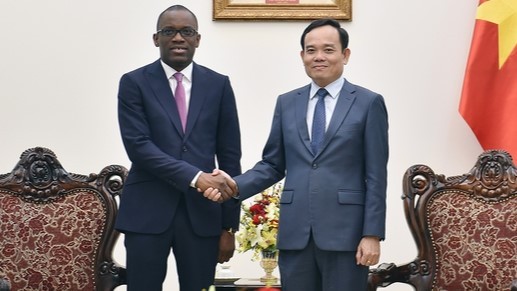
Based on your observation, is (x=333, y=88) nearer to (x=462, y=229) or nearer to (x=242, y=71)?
(x=462, y=229)

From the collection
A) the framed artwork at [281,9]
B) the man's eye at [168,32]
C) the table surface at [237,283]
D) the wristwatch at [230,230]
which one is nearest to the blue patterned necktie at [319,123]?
the wristwatch at [230,230]

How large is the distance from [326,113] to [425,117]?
1562 millimetres

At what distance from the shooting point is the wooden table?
4074 millimetres

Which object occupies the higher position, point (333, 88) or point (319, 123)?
point (333, 88)

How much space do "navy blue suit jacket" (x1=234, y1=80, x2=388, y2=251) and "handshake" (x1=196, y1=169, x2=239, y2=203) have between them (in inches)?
8.0

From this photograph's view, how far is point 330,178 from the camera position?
134 inches

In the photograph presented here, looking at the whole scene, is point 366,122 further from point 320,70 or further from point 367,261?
point 367,261

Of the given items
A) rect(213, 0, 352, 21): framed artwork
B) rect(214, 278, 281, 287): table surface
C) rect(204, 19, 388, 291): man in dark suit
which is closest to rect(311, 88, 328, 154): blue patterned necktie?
rect(204, 19, 388, 291): man in dark suit

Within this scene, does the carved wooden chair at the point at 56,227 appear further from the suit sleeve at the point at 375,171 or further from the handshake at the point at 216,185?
the suit sleeve at the point at 375,171

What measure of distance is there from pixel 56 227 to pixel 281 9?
158cm

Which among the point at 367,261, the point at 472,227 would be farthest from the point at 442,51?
the point at 367,261

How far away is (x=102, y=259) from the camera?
4125 millimetres

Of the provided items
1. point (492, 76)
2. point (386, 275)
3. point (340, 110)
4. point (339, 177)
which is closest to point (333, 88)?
point (340, 110)

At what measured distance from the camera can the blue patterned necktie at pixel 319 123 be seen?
3.46 meters
